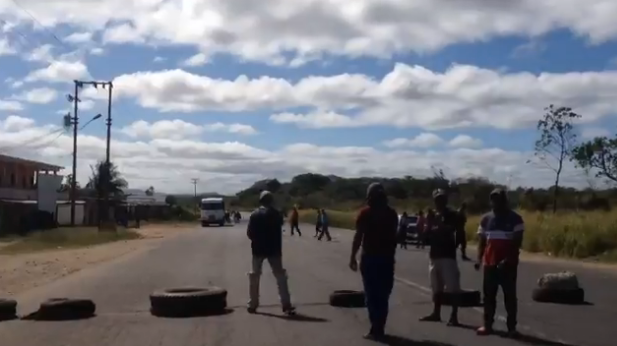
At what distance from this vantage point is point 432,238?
1295 cm

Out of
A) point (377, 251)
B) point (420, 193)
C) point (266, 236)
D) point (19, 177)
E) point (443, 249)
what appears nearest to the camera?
point (377, 251)

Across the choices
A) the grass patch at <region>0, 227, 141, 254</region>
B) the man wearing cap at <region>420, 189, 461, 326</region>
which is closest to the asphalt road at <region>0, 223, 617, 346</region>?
the man wearing cap at <region>420, 189, 461, 326</region>

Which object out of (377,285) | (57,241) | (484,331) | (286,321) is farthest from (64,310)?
(57,241)

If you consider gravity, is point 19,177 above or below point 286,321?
above

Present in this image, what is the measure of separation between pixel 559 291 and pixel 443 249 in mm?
3911

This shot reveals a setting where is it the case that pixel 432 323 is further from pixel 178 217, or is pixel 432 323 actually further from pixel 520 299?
pixel 178 217

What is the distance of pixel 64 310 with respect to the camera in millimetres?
14461

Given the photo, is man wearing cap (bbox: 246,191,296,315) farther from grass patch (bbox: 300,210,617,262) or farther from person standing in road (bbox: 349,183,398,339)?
grass patch (bbox: 300,210,617,262)

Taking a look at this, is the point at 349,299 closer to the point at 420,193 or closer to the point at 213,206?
the point at 213,206

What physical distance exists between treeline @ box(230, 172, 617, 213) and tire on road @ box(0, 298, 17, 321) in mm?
5142

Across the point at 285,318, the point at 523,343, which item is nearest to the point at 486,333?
the point at 523,343

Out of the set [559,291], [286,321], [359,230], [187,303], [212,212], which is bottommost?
[286,321]

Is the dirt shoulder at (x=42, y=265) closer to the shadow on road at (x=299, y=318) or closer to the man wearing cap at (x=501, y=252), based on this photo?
the shadow on road at (x=299, y=318)

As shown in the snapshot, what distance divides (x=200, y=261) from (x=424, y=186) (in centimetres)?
7891
